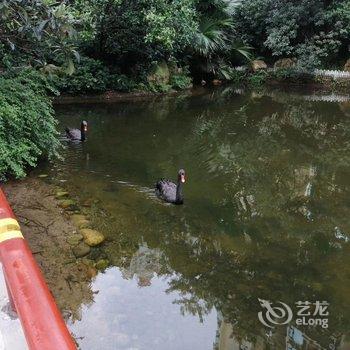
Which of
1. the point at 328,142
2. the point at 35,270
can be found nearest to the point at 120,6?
the point at 328,142

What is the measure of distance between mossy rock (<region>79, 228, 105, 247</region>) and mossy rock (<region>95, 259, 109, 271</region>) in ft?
1.18

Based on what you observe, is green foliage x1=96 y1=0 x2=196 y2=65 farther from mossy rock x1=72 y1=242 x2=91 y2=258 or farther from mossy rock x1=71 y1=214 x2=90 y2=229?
mossy rock x1=72 y1=242 x2=91 y2=258

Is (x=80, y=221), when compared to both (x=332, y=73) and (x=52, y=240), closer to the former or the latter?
(x=52, y=240)

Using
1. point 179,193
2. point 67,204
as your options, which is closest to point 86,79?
point 67,204

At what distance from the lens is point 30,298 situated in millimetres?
1245

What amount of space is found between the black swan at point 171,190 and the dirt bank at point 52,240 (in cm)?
152

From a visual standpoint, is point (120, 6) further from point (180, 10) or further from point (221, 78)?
point (221, 78)

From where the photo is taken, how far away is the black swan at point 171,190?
6730mm

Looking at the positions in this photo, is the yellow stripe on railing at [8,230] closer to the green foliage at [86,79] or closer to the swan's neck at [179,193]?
the swan's neck at [179,193]

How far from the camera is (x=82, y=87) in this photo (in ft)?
46.1

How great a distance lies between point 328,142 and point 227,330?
7.76m

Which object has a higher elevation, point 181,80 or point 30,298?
point 30,298

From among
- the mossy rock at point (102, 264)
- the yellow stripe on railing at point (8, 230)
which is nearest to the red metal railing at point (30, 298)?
the yellow stripe on railing at point (8, 230)

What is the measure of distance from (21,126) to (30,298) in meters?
6.29
